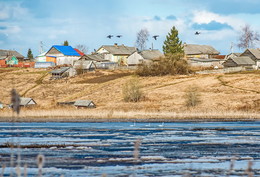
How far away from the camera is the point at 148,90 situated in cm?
10056

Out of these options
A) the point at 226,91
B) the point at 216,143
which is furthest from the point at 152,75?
the point at 216,143

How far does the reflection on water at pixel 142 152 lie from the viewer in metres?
Answer: 25.5

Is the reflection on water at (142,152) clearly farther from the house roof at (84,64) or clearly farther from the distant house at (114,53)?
the distant house at (114,53)

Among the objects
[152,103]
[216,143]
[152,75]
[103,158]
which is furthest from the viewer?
[152,75]

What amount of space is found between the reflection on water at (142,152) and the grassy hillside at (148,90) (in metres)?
33.4

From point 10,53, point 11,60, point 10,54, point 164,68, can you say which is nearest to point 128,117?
point 164,68

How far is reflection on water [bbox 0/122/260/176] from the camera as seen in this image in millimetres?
25531

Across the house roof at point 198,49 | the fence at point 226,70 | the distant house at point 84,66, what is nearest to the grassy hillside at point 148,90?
the distant house at point 84,66

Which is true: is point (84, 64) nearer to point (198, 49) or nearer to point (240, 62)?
point (240, 62)

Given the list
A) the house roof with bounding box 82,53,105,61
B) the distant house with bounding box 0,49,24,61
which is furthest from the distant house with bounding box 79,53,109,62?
the distant house with bounding box 0,49,24,61

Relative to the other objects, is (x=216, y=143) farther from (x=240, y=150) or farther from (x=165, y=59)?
(x=165, y=59)

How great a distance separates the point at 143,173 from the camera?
966 inches

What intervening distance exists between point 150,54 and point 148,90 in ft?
191

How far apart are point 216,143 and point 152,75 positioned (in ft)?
268
